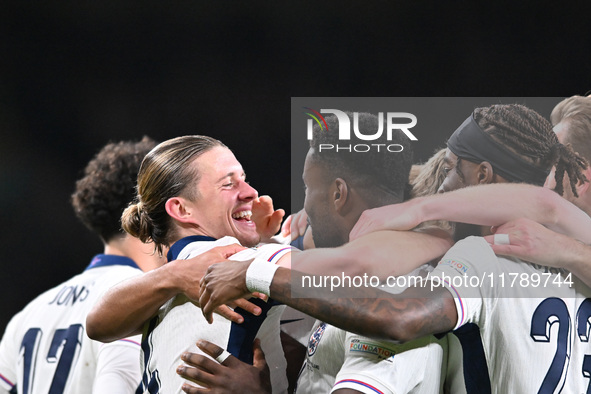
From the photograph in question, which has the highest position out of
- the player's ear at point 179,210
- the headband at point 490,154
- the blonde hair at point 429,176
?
the headband at point 490,154

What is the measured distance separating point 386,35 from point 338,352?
4.34m

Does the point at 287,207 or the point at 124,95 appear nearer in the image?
the point at 287,207

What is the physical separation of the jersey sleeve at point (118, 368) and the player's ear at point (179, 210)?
79cm

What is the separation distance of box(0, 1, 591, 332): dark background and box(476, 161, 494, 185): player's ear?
367 cm

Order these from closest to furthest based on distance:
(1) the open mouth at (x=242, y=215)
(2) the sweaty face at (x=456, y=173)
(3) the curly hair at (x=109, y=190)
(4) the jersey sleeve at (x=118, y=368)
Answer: (2) the sweaty face at (x=456, y=173) → (1) the open mouth at (x=242, y=215) → (4) the jersey sleeve at (x=118, y=368) → (3) the curly hair at (x=109, y=190)

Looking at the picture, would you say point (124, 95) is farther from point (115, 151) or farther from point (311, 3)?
point (115, 151)

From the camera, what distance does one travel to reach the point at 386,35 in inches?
227

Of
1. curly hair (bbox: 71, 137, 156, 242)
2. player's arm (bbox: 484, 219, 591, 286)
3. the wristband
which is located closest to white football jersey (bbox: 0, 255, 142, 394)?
curly hair (bbox: 71, 137, 156, 242)

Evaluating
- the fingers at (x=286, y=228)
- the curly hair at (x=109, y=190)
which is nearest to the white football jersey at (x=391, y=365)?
the fingers at (x=286, y=228)

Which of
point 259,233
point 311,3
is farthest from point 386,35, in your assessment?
point 259,233

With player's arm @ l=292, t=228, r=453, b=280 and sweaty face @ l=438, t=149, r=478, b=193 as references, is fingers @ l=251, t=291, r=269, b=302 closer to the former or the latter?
player's arm @ l=292, t=228, r=453, b=280

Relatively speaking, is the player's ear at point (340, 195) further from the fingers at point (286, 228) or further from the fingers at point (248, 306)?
the fingers at point (286, 228)

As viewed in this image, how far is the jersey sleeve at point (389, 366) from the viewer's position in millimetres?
1623

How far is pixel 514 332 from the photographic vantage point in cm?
171
